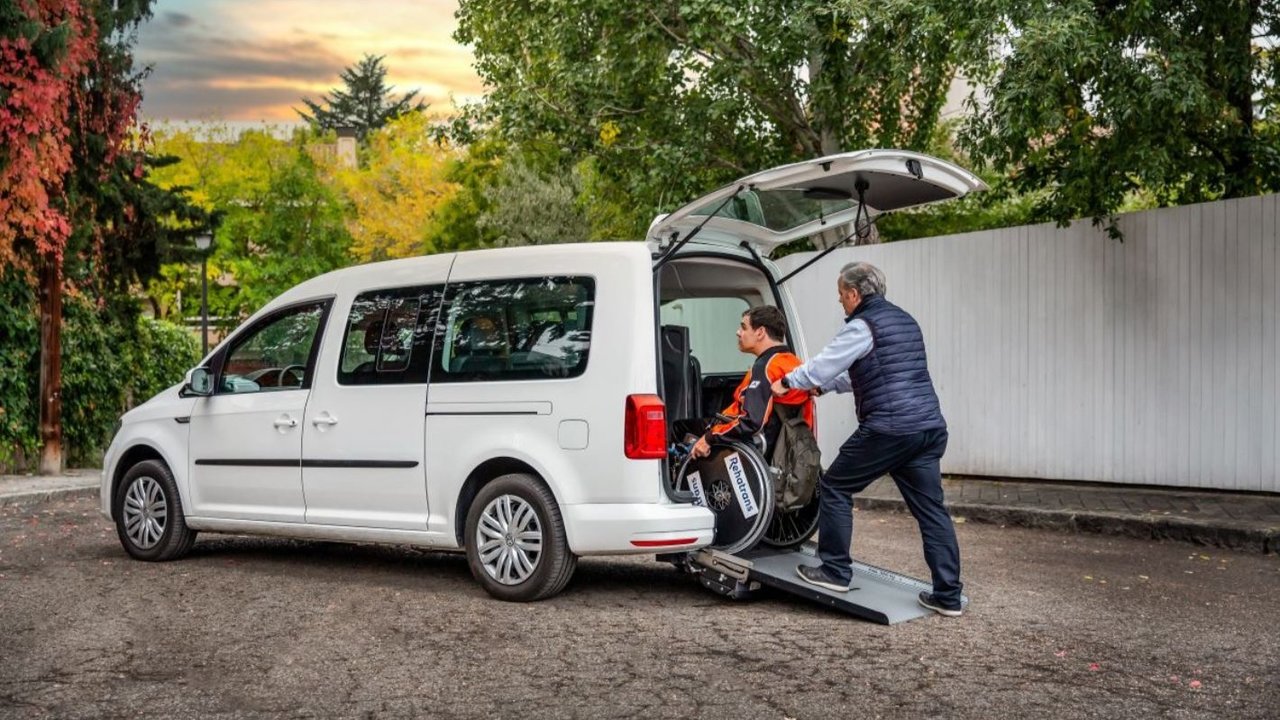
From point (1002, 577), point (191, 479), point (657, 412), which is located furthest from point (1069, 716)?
point (191, 479)

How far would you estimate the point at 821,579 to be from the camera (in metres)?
6.97

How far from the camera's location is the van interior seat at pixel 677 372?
26.0 feet

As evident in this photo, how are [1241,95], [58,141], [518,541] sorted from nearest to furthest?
[518,541], [1241,95], [58,141]

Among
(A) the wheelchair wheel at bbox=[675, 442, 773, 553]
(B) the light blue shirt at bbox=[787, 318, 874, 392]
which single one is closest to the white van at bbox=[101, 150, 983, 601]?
(A) the wheelchair wheel at bbox=[675, 442, 773, 553]

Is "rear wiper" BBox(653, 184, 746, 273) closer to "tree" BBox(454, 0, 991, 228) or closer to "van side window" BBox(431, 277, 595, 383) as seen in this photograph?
"van side window" BBox(431, 277, 595, 383)

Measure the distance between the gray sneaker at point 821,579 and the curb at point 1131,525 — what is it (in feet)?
12.8

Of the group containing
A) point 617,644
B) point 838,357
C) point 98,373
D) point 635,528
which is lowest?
point 617,644

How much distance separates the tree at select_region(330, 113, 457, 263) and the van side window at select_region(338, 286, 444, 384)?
38.2 metres

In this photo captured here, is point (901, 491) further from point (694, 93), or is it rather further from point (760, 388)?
point (694, 93)

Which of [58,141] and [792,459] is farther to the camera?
[58,141]

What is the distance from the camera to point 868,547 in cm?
957

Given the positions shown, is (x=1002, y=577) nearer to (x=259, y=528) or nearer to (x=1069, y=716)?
(x=1069, y=716)

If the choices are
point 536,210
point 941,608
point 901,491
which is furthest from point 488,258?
point 536,210

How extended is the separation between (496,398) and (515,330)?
1.30 ft
